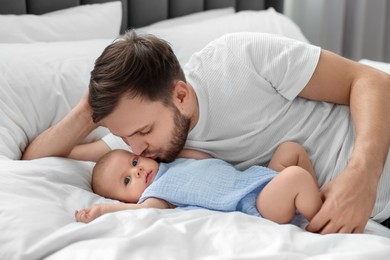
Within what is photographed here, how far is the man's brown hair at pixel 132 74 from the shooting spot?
55.2 inches

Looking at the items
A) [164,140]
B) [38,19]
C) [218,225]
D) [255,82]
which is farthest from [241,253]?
[38,19]

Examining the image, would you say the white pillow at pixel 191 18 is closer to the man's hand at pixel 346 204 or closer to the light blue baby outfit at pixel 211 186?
the light blue baby outfit at pixel 211 186

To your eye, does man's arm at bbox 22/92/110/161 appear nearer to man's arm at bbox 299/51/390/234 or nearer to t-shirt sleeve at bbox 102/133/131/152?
t-shirt sleeve at bbox 102/133/131/152

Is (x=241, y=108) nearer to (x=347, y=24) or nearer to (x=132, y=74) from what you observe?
(x=132, y=74)

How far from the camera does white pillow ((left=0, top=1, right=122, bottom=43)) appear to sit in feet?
6.46

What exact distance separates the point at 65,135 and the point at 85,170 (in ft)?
0.32

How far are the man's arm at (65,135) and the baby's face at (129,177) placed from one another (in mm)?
154

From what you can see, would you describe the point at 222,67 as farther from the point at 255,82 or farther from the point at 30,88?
the point at 30,88

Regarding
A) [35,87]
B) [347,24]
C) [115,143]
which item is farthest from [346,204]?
[347,24]

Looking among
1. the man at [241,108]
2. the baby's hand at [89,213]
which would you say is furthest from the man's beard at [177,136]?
the baby's hand at [89,213]

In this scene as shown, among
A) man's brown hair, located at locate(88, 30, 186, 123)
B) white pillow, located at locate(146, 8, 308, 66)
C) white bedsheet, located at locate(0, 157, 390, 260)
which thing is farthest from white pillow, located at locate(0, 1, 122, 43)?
white bedsheet, located at locate(0, 157, 390, 260)

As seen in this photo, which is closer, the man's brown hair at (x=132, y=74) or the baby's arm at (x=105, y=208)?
the baby's arm at (x=105, y=208)

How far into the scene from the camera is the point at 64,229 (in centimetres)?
118

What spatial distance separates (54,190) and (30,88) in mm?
403
